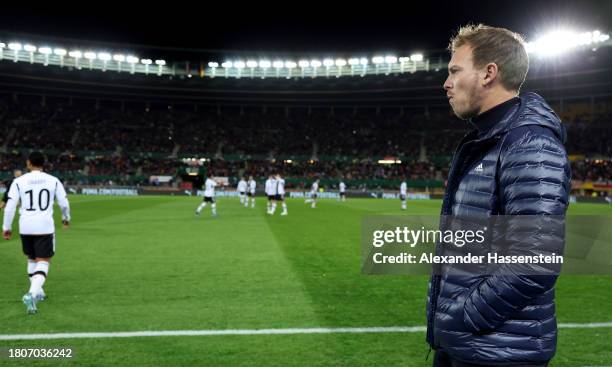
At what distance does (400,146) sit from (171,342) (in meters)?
59.5

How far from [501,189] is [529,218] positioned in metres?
0.18

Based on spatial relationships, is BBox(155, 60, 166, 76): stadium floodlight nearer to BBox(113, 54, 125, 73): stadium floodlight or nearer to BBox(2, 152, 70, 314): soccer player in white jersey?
BBox(113, 54, 125, 73): stadium floodlight

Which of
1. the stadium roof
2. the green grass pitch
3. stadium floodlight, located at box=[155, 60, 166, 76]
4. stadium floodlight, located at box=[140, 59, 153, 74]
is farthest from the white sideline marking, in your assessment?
stadium floodlight, located at box=[155, 60, 166, 76]

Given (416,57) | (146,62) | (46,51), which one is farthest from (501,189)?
(146,62)

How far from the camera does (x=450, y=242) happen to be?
216 centimetres

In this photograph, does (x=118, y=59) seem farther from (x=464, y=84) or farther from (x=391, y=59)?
(x=464, y=84)

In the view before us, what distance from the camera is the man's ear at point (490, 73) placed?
1975 mm

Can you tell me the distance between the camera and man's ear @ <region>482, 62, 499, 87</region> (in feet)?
6.48

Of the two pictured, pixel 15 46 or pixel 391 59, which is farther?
pixel 391 59

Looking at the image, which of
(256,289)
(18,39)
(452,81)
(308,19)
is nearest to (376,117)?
(308,19)

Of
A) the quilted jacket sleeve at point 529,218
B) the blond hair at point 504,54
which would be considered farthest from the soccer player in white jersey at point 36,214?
the quilted jacket sleeve at point 529,218

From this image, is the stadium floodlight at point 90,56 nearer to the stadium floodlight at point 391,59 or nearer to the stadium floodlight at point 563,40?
the stadium floodlight at point 391,59

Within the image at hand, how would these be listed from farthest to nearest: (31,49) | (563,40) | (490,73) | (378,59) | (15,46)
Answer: (378,59) → (31,49) → (15,46) → (563,40) → (490,73)

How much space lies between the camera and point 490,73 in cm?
199
